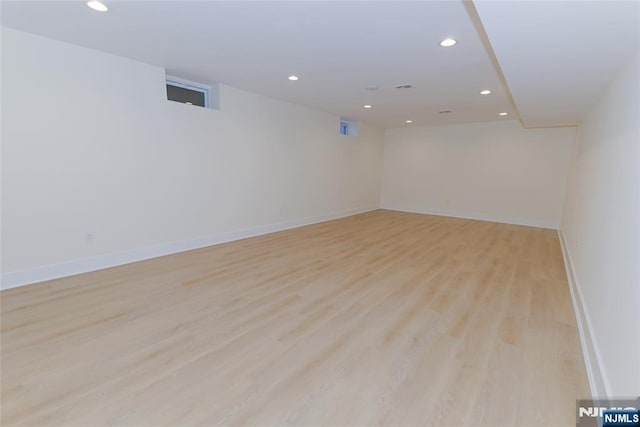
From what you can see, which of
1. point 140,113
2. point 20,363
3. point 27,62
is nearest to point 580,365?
point 20,363

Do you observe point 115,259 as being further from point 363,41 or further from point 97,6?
point 363,41

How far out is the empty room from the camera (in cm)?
164

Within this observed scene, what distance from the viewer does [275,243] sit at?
480 cm

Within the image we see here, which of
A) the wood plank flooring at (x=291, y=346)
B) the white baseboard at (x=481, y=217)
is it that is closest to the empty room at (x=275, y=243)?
the wood plank flooring at (x=291, y=346)

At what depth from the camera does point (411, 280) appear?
3.40 meters

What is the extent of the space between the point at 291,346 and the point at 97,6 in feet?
9.55

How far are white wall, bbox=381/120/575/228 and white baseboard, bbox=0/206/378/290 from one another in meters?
4.52

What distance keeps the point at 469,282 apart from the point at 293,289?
6.53 ft

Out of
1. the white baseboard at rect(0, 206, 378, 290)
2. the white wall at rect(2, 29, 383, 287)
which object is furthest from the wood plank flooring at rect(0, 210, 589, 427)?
the white wall at rect(2, 29, 383, 287)

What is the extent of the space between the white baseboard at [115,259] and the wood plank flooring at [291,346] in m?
0.14

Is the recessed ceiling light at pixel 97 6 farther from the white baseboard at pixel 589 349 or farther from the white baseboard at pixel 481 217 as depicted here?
the white baseboard at pixel 481 217

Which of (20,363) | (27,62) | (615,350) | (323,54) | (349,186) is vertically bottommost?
(20,363)

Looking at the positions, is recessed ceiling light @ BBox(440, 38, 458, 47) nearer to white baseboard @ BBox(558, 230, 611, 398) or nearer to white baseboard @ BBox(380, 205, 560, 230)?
white baseboard @ BBox(558, 230, 611, 398)

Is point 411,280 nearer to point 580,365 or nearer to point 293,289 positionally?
point 293,289
